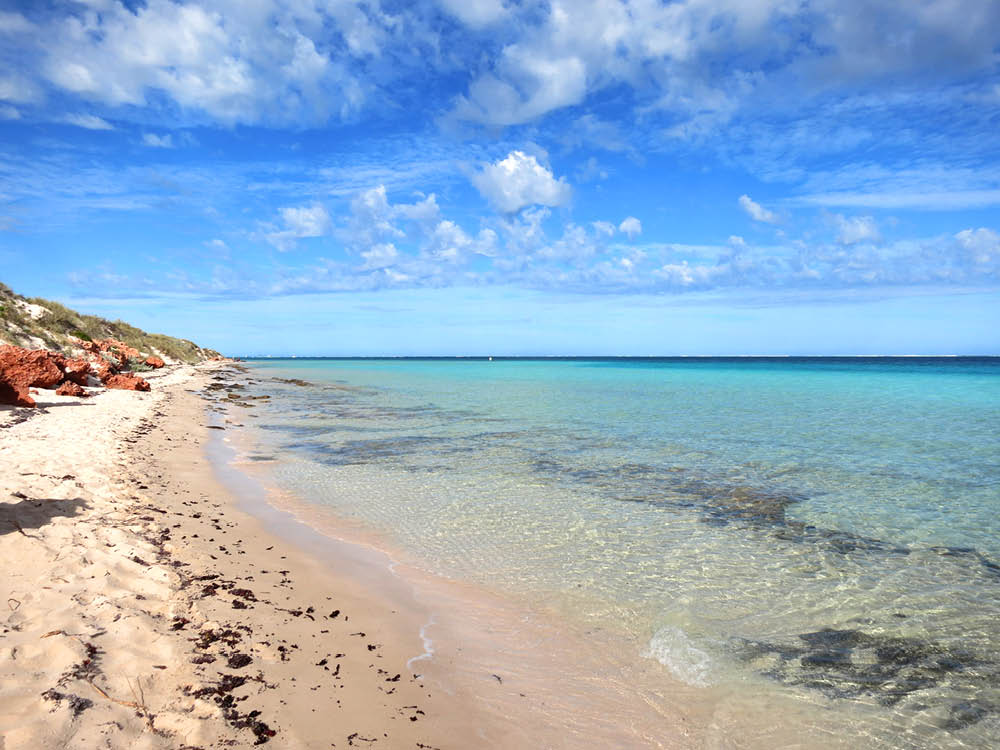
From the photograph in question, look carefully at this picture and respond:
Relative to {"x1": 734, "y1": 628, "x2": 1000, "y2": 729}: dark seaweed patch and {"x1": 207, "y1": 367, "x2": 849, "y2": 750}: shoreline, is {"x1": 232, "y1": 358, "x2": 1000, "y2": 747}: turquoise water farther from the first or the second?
{"x1": 207, "y1": 367, "x2": 849, "y2": 750}: shoreline

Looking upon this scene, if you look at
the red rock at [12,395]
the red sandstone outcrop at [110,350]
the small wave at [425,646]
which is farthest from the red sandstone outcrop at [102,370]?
the small wave at [425,646]

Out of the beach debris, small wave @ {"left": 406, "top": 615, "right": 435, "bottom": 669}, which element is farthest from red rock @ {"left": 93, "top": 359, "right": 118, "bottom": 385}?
the beach debris

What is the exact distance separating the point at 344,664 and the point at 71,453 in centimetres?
953

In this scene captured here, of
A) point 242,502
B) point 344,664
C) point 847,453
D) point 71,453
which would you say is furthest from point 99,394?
point 847,453

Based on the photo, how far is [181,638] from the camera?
470 cm

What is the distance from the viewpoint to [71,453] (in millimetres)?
10844

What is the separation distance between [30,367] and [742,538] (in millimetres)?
22565

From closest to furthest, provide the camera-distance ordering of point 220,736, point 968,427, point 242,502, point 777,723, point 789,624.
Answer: point 220,736 → point 777,723 → point 789,624 → point 242,502 → point 968,427

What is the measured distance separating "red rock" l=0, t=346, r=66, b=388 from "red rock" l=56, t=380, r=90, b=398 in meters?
0.35

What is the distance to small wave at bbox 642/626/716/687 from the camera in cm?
504

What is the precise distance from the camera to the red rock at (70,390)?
19.7 m

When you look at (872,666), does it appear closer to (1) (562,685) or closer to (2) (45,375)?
(1) (562,685)

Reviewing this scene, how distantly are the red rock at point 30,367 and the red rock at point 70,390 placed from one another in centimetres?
35

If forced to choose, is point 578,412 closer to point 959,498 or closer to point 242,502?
point 959,498
